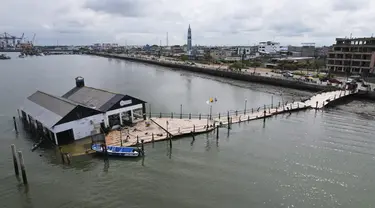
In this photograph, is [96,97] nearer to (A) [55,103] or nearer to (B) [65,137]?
(A) [55,103]

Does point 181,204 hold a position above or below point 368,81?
below

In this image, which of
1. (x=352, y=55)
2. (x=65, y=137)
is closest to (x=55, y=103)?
(x=65, y=137)

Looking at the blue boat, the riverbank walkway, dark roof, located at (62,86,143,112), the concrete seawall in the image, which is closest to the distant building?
the concrete seawall

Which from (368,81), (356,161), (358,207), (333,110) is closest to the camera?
(358,207)

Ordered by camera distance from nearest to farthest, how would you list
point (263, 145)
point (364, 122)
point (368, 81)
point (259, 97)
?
point (263, 145)
point (364, 122)
point (259, 97)
point (368, 81)

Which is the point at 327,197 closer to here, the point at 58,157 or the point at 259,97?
the point at 58,157

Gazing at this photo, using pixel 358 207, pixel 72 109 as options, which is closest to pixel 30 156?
pixel 72 109

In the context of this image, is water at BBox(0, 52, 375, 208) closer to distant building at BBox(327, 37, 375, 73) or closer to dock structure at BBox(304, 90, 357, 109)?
Answer: dock structure at BBox(304, 90, 357, 109)

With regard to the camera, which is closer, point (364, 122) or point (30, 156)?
point (30, 156)
